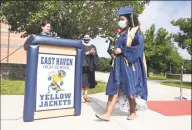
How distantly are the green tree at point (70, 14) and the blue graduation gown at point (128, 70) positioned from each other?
869 centimetres

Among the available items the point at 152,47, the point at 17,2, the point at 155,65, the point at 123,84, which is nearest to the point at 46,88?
the point at 123,84

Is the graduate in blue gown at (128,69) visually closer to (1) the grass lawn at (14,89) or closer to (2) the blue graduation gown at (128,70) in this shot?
(2) the blue graduation gown at (128,70)

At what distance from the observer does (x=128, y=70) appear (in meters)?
5.09

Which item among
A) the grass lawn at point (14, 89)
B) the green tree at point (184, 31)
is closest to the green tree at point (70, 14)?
the grass lawn at point (14, 89)

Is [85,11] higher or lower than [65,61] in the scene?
higher

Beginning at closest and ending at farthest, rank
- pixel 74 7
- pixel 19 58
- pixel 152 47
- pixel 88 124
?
pixel 88 124 → pixel 74 7 → pixel 152 47 → pixel 19 58

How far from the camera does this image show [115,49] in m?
5.13

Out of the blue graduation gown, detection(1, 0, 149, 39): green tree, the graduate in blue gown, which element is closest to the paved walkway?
the graduate in blue gown

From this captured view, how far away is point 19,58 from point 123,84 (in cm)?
4877

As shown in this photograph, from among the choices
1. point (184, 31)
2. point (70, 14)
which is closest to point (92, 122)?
point (70, 14)

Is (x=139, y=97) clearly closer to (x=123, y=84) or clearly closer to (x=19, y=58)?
(x=123, y=84)

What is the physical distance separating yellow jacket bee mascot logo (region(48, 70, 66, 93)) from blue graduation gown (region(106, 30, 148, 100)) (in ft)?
2.64

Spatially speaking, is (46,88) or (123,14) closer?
(46,88)

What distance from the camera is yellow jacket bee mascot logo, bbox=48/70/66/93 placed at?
5023mm
